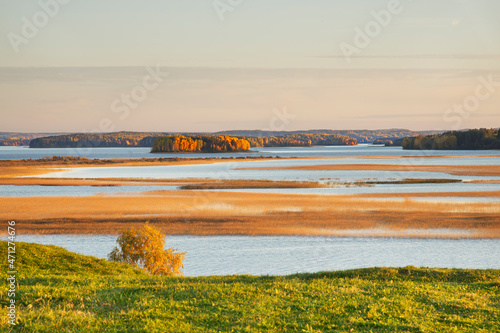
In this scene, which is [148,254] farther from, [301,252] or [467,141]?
[467,141]

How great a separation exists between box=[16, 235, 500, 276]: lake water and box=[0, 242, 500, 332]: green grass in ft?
25.5

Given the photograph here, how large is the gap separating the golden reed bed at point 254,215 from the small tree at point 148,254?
859 cm

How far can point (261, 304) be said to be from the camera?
11.3 meters

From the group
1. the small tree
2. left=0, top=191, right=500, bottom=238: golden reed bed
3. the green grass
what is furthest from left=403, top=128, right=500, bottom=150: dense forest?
the green grass

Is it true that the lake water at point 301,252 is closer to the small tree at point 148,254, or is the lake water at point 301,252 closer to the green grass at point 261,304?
the small tree at point 148,254

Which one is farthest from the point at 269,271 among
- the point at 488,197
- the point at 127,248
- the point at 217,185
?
the point at 217,185

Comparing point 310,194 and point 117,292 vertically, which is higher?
point 310,194

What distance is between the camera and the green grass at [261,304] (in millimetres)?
9797

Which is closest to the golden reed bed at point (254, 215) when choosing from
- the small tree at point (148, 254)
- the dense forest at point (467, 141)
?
the small tree at point (148, 254)

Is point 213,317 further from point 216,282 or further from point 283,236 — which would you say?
point 283,236

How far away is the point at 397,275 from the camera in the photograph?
15789 millimetres

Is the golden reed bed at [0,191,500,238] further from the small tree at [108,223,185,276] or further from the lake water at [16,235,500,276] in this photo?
the small tree at [108,223,185,276]

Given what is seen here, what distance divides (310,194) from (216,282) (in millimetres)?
34860

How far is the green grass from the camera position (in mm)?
9797
